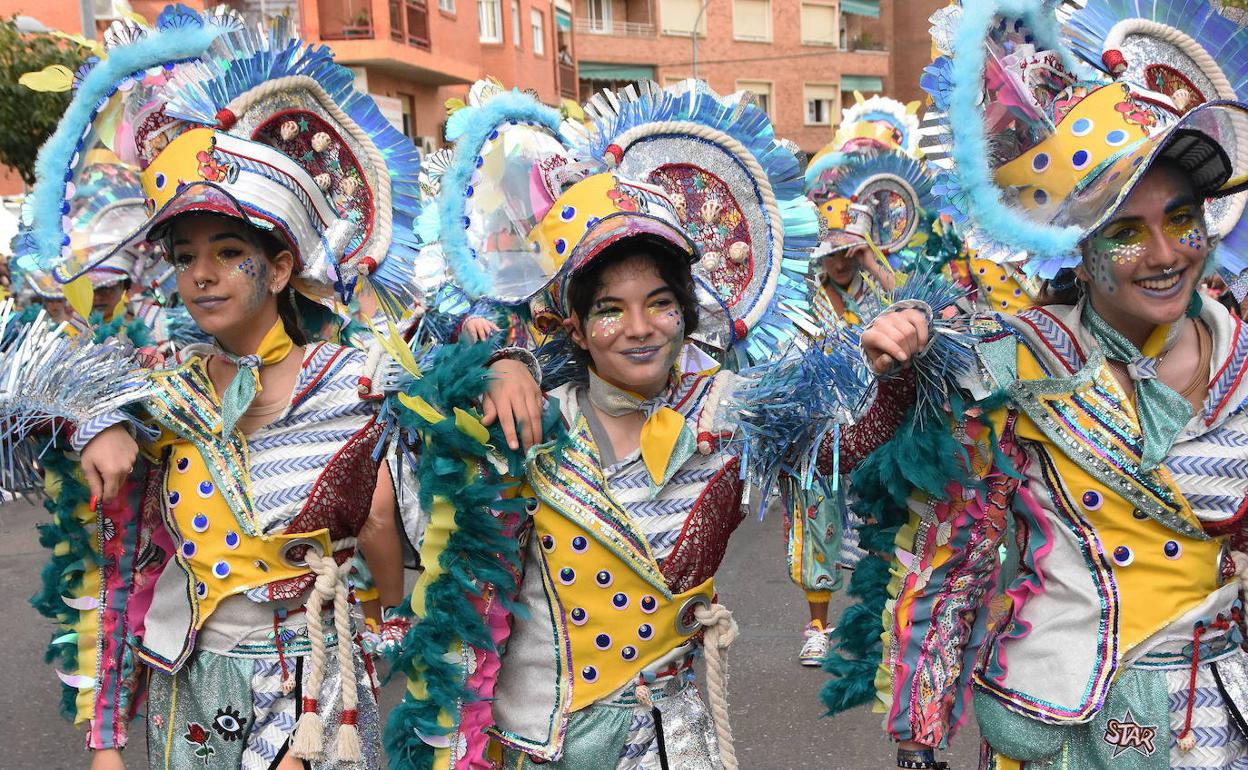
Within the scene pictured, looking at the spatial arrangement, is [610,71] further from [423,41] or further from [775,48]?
[423,41]

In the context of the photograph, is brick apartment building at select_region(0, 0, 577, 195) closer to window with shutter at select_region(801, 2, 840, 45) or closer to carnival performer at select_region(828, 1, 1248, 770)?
window with shutter at select_region(801, 2, 840, 45)

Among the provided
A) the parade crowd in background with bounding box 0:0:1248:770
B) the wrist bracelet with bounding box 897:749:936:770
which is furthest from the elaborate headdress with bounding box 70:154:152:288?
the wrist bracelet with bounding box 897:749:936:770

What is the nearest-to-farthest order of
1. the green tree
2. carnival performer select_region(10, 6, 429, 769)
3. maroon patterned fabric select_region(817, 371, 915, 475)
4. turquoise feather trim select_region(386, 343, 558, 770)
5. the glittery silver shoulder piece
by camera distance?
maroon patterned fabric select_region(817, 371, 915, 475), turquoise feather trim select_region(386, 343, 558, 770), the glittery silver shoulder piece, carnival performer select_region(10, 6, 429, 769), the green tree

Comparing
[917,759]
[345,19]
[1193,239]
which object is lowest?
[917,759]

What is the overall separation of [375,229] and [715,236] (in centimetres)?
88

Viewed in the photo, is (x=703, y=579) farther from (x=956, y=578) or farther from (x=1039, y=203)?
(x=1039, y=203)

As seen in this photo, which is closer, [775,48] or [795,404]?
[795,404]

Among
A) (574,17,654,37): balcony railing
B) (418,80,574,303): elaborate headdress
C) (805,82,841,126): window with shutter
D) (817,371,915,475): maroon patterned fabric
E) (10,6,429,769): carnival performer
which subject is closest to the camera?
(817,371,915,475): maroon patterned fabric

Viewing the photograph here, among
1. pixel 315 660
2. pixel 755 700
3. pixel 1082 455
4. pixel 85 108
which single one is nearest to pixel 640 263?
pixel 1082 455

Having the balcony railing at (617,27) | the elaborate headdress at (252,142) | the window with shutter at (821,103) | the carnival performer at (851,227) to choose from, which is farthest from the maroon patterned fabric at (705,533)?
the window with shutter at (821,103)

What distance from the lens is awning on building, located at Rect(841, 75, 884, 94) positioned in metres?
44.8

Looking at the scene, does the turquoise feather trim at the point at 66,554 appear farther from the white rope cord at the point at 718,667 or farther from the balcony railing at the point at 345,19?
the balcony railing at the point at 345,19

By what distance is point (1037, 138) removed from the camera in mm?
2121

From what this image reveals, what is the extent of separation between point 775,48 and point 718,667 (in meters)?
42.6
